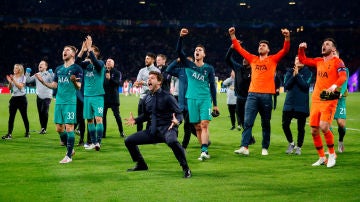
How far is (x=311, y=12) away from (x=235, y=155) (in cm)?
5244

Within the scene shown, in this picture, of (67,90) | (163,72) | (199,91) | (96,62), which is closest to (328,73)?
(199,91)

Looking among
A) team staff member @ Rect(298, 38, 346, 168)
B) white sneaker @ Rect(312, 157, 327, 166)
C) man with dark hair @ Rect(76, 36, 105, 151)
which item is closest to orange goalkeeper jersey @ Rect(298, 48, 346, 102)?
team staff member @ Rect(298, 38, 346, 168)

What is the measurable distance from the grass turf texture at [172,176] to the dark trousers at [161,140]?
32 cm

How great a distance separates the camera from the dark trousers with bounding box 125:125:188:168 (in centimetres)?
795

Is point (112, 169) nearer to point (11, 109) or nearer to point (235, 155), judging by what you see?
point (235, 155)

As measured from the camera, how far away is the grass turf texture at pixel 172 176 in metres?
6.68

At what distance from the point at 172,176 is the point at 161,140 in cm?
58

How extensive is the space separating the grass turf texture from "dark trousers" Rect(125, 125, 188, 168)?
0.32 m

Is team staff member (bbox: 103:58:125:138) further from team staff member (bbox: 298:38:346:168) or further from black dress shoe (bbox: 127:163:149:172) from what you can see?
team staff member (bbox: 298:38:346:168)

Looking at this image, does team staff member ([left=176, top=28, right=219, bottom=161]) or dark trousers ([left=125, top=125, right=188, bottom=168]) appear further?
team staff member ([left=176, top=28, right=219, bottom=161])

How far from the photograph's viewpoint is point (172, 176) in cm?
809

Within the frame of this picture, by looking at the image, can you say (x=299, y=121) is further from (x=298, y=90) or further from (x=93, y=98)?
(x=93, y=98)

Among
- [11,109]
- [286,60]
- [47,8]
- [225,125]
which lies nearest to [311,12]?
[286,60]

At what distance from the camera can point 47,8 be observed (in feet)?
185
